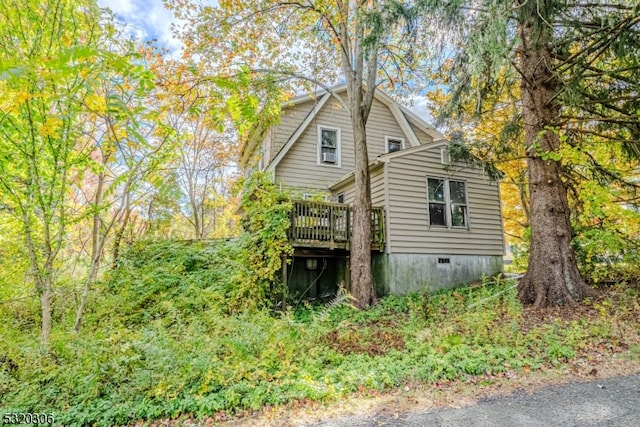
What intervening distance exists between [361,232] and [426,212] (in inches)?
118

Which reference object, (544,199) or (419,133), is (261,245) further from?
(419,133)

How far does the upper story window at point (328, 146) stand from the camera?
12914 mm

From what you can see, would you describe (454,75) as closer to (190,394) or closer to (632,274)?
(632,274)

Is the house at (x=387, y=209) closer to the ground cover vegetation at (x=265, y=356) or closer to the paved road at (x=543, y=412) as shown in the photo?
the ground cover vegetation at (x=265, y=356)

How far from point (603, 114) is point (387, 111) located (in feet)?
24.8

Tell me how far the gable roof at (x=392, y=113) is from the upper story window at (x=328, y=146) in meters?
0.73

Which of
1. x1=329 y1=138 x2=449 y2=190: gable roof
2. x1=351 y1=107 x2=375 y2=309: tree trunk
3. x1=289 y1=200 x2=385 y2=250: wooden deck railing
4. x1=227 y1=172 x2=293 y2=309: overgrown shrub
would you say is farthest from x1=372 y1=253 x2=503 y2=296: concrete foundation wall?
x1=227 y1=172 x2=293 y2=309: overgrown shrub

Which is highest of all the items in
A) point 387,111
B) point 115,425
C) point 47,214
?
point 387,111

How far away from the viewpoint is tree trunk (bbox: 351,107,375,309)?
8.73 meters

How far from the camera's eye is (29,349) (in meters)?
4.46

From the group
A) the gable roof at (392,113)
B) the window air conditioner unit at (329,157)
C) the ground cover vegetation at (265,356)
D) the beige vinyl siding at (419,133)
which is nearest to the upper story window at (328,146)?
the window air conditioner unit at (329,157)

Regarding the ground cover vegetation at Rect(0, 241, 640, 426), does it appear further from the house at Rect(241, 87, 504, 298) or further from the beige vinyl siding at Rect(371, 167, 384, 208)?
the beige vinyl siding at Rect(371, 167, 384, 208)

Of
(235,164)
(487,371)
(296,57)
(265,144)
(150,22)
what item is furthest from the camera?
(235,164)

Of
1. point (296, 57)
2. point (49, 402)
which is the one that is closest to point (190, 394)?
point (49, 402)
